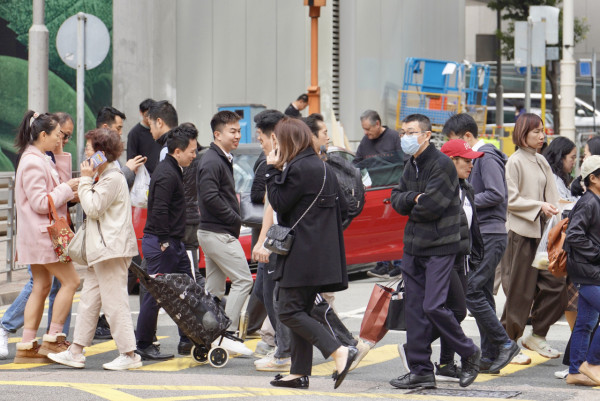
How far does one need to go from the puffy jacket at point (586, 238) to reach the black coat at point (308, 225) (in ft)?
5.13

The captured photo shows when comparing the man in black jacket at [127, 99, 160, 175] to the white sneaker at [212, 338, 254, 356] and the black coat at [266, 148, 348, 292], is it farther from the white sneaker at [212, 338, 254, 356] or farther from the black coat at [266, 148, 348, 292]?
the black coat at [266, 148, 348, 292]

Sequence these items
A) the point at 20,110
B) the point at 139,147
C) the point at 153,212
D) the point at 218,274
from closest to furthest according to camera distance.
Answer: the point at 153,212
the point at 218,274
the point at 139,147
the point at 20,110

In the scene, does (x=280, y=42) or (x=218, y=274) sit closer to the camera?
(x=218, y=274)

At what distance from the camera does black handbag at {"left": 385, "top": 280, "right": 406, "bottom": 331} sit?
311 inches

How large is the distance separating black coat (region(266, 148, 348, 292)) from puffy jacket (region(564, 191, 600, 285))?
1.56m

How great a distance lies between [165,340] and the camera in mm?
9914

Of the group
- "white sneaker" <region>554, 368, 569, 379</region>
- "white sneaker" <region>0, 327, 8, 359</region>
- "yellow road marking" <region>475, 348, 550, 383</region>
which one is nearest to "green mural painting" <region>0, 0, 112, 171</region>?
"white sneaker" <region>0, 327, 8, 359</region>

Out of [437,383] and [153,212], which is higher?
[153,212]

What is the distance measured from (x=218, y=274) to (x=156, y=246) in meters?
0.72

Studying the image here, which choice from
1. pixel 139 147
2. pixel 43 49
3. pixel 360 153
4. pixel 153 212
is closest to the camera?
pixel 153 212

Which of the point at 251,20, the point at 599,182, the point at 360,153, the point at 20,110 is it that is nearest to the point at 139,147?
the point at 360,153

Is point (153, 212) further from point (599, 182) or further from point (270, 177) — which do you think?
point (599, 182)

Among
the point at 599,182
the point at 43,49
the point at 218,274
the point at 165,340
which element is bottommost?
the point at 165,340

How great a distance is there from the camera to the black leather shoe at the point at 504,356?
8.31 m
